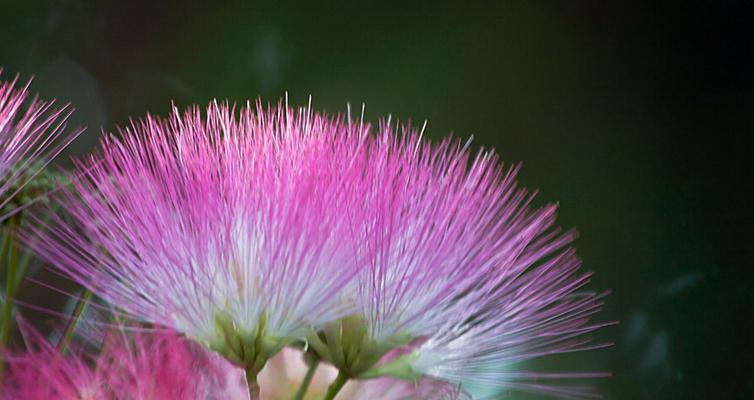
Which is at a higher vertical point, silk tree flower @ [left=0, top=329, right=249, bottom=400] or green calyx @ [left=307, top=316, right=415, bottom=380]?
green calyx @ [left=307, top=316, right=415, bottom=380]

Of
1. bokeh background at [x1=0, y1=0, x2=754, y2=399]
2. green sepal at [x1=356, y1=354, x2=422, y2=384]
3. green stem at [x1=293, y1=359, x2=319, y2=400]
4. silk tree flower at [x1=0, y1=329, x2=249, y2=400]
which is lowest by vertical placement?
silk tree flower at [x1=0, y1=329, x2=249, y2=400]

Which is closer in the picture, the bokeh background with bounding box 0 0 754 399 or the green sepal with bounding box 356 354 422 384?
the green sepal with bounding box 356 354 422 384

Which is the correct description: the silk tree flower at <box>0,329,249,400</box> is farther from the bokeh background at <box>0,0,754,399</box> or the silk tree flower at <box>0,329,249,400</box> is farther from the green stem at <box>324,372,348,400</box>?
the bokeh background at <box>0,0,754,399</box>

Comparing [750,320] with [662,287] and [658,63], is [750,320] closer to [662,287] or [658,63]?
[662,287]

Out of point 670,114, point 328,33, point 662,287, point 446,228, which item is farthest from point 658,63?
point 446,228

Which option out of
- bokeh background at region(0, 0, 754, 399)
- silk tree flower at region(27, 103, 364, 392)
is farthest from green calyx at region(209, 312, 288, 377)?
bokeh background at region(0, 0, 754, 399)

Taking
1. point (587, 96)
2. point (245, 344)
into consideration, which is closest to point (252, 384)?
point (245, 344)
